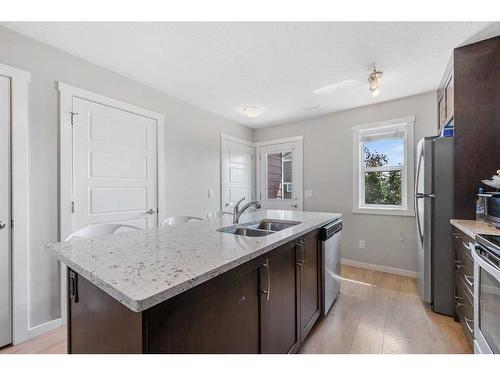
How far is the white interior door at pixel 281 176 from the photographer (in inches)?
157

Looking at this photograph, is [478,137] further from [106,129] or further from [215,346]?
[106,129]

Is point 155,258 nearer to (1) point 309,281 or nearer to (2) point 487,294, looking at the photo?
(1) point 309,281

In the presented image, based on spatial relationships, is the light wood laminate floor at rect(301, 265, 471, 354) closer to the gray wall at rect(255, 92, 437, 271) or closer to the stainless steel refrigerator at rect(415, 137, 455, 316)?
the stainless steel refrigerator at rect(415, 137, 455, 316)

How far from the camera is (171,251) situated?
1080 millimetres

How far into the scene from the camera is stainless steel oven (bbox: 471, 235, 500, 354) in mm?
1169

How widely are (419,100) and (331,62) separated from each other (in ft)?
5.14

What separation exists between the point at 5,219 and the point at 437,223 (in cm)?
350

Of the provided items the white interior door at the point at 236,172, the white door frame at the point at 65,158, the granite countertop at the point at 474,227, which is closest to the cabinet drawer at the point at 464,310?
the granite countertop at the point at 474,227

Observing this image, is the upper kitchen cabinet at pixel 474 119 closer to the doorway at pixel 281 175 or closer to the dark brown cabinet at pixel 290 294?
the dark brown cabinet at pixel 290 294

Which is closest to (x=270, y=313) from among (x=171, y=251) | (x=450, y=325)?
(x=171, y=251)

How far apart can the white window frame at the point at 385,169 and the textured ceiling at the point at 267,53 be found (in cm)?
39

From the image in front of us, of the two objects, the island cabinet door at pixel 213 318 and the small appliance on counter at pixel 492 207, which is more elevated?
the small appliance on counter at pixel 492 207

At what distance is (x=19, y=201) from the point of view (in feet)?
5.72

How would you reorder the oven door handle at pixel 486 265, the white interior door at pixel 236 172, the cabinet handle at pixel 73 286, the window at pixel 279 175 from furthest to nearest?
the window at pixel 279 175, the white interior door at pixel 236 172, the oven door handle at pixel 486 265, the cabinet handle at pixel 73 286
